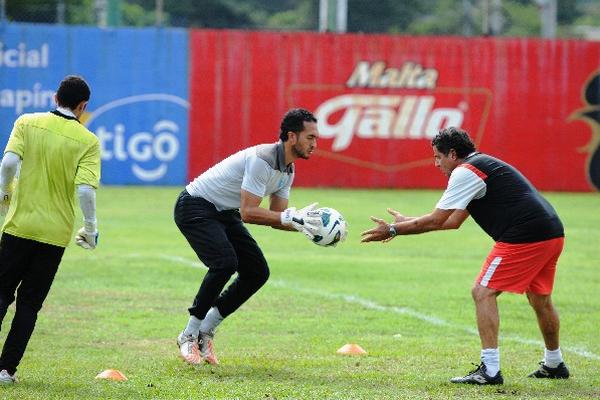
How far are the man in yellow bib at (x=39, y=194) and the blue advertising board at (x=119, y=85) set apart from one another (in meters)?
21.5

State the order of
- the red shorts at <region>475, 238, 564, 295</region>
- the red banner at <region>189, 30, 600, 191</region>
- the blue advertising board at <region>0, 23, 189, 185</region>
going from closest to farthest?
the red shorts at <region>475, 238, 564, 295</region>
the blue advertising board at <region>0, 23, 189, 185</region>
the red banner at <region>189, 30, 600, 191</region>

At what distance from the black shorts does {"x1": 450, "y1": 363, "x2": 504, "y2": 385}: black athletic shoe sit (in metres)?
1.98

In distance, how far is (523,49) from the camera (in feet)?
107

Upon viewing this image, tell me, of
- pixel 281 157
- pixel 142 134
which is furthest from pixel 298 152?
pixel 142 134

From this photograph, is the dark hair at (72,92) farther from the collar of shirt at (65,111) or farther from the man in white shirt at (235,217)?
the man in white shirt at (235,217)

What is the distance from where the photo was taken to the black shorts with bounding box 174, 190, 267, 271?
10172 millimetres

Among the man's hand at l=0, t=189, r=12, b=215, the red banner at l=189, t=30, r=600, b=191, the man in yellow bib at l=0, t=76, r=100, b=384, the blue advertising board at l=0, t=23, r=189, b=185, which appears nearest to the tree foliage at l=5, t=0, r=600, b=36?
the blue advertising board at l=0, t=23, r=189, b=185

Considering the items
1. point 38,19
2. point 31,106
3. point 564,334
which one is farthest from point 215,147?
point 564,334

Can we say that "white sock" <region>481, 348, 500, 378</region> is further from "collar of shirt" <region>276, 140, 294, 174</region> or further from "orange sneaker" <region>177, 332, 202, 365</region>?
"orange sneaker" <region>177, 332, 202, 365</region>

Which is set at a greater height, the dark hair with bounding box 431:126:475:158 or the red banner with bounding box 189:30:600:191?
the dark hair with bounding box 431:126:475:158

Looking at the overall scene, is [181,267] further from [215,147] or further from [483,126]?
[483,126]

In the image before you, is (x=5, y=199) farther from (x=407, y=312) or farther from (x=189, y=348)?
(x=407, y=312)

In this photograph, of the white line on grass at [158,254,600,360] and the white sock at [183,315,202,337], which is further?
the white line on grass at [158,254,600,360]

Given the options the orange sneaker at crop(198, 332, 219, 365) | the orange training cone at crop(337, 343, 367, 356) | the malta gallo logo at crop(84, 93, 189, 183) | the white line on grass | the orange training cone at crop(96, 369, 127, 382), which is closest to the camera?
the orange training cone at crop(96, 369, 127, 382)
